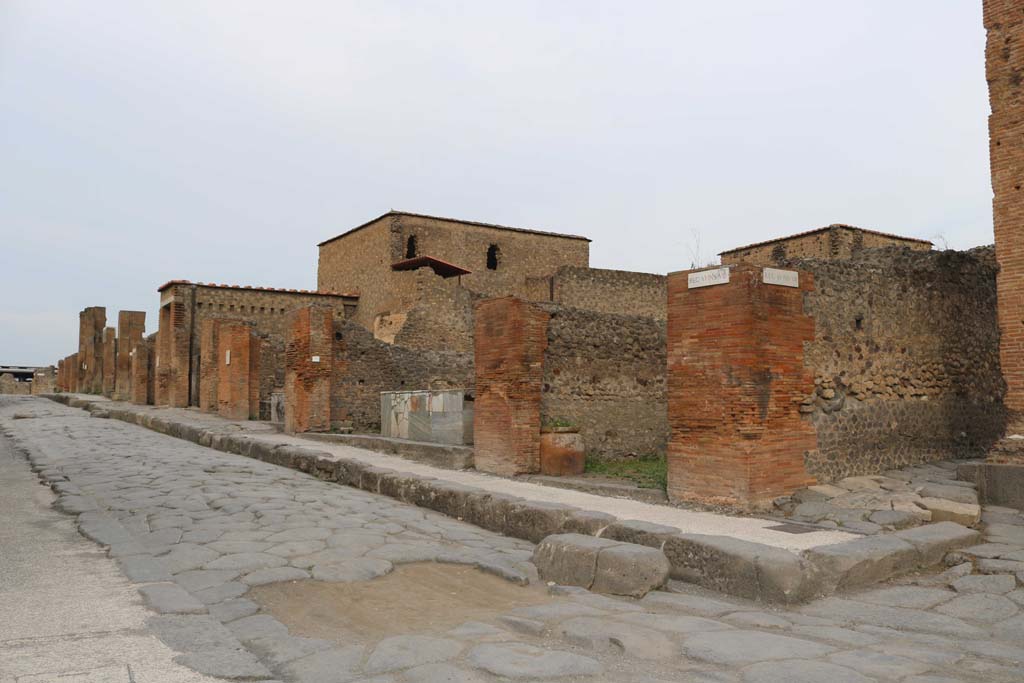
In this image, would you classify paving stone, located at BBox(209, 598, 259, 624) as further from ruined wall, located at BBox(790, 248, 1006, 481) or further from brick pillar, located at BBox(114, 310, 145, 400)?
brick pillar, located at BBox(114, 310, 145, 400)

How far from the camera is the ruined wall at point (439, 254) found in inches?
998

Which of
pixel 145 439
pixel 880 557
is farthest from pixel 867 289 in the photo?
pixel 145 439

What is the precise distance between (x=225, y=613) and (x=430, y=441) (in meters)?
7.62

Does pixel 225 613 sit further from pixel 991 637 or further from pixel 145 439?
pixel 145 439

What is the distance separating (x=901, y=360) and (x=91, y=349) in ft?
124

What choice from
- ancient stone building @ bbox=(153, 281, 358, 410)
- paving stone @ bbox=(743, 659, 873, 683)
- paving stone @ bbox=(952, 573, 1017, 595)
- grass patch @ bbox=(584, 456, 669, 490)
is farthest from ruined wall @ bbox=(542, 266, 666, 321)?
paving stone @ bbox=(743, 659, 873, 683)

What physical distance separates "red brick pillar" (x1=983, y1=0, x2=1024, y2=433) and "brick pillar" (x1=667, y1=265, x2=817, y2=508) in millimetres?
2072

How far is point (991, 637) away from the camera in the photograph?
3.56m

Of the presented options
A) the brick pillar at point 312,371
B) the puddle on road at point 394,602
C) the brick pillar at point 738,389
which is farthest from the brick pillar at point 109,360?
the puddle on road at point 394,602

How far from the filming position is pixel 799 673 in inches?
110

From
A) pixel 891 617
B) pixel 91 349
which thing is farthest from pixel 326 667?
pixel 91 349

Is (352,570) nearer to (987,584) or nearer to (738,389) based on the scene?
(738,389)

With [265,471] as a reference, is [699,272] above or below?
above

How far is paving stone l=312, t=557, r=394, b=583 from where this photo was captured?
4.21 m
